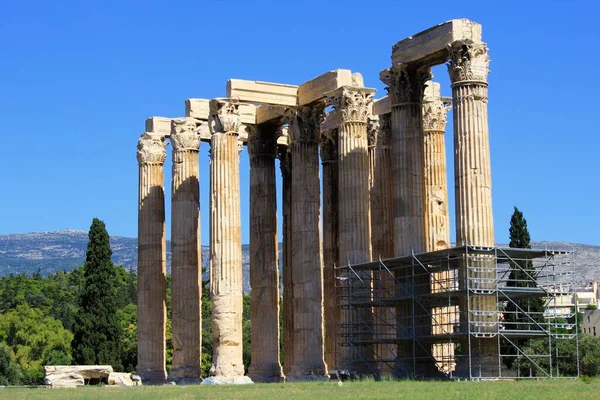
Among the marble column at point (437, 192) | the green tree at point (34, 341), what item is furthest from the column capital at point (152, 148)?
the green tree at point (34, 341)

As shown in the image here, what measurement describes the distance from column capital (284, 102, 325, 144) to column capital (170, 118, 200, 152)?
6607 millimetres

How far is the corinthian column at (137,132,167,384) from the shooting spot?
7100cm

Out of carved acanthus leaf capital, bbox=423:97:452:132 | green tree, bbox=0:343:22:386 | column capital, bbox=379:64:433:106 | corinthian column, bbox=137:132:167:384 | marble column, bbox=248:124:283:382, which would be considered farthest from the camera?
green tree, bbox=0:343:22:386

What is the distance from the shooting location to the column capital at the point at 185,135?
69.2 meters

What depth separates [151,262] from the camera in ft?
236

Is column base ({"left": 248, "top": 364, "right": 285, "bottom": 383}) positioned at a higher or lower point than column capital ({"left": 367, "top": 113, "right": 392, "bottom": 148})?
lower

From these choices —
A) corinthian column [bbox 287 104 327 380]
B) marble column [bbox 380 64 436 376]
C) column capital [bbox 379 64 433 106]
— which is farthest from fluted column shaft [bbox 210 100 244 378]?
column capital [bbox 379 64 433 106]

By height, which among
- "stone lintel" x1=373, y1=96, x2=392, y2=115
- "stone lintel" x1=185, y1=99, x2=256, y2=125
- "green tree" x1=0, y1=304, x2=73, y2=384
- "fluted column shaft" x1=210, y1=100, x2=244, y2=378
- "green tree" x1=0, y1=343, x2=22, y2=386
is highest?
"stone lintel" x1=185, y1=99, x2=256, y2=125

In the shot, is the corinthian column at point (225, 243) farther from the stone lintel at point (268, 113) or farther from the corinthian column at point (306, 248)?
the stone lintel at point (268, 113)

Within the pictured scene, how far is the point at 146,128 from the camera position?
73688 mm

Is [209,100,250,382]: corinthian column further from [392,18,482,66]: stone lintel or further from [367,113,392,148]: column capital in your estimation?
[392,18,482,66]: stone lintel

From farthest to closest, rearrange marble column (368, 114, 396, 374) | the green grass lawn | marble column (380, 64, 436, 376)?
marble column (368, 114, 396, 374) < marble column (380, 64, 436, 376) < the green grass lawn

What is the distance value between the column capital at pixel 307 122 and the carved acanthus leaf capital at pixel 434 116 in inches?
244

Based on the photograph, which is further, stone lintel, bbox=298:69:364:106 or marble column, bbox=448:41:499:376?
stone lintel, bbox=298:69:364:106
